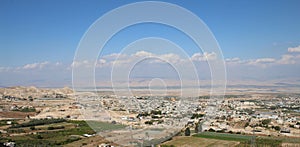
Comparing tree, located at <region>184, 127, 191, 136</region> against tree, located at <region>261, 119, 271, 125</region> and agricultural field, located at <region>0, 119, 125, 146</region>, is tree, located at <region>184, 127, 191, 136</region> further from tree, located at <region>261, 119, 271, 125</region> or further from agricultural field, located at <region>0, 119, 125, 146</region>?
tree, located at <region>261, 119, 271, 125</region>

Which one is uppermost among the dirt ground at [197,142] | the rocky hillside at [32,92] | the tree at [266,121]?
the rocky hillside at [32,92]

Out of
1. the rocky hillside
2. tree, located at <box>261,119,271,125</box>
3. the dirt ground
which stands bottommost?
the dirt ground

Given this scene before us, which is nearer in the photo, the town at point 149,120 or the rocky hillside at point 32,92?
the town at point 149,120

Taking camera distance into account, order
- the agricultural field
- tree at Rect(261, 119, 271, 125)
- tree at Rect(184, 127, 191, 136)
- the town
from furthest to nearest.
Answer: tree at Rect(261, 119, 271, 125) → tree at Rect(184, 127, 191, 136) → the agricultural field → the town

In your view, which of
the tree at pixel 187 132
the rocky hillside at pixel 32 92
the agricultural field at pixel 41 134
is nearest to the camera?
the agricultural field at pixel 41 134

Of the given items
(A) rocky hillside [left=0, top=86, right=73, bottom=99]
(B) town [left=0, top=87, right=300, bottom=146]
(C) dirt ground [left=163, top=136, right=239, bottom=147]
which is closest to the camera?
(B) town [left=0, top=87, right=300, bottom=146]

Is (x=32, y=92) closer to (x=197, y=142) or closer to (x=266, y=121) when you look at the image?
(x=266, y=121)

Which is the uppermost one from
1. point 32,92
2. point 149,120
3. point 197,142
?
point 32,92

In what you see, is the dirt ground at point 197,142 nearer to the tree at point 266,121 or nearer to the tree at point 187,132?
the tree at point 187,132

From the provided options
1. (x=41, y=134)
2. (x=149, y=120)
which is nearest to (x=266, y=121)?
(x=149, y=120)

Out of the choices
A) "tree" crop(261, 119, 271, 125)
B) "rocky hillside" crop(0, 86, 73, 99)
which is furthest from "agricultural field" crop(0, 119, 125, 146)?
"rocky hillside" crop(0, 86, 73, 99)

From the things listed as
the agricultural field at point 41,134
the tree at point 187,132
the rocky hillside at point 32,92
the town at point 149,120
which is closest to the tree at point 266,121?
the town at point 149,120
